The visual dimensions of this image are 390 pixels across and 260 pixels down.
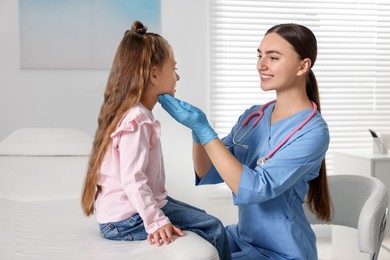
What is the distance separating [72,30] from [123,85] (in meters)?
1.79

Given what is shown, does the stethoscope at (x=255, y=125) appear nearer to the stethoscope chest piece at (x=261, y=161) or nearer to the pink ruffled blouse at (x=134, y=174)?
the stethoscope chest piece at (x=261, y=161)

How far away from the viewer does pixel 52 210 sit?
82.6 inches

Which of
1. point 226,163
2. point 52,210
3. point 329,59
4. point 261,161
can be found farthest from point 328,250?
point 226,163

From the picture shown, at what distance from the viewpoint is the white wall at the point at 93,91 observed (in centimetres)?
316

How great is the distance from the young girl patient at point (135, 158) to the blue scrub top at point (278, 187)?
0.12m

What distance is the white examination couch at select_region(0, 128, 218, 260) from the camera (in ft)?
4.67

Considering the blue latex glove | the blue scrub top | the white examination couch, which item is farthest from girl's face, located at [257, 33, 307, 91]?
the white examination couch

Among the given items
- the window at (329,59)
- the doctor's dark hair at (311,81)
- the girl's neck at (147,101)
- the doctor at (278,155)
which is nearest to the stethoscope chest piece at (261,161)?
the doctor at (278,155)

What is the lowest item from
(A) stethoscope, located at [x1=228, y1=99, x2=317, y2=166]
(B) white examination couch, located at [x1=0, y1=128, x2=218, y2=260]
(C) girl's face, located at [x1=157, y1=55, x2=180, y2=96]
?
(B) white examination couch, located at [x1=0, y1=128, x2=218, y2=260]

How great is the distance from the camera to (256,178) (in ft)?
4.86

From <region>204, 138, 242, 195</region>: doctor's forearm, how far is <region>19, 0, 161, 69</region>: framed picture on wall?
74.3 inches

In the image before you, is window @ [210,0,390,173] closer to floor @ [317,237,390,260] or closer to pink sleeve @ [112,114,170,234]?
floor @ [317,237,390,260]

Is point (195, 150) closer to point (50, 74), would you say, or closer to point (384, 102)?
point (50, 74)

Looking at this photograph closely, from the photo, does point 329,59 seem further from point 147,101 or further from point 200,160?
point 147,101
